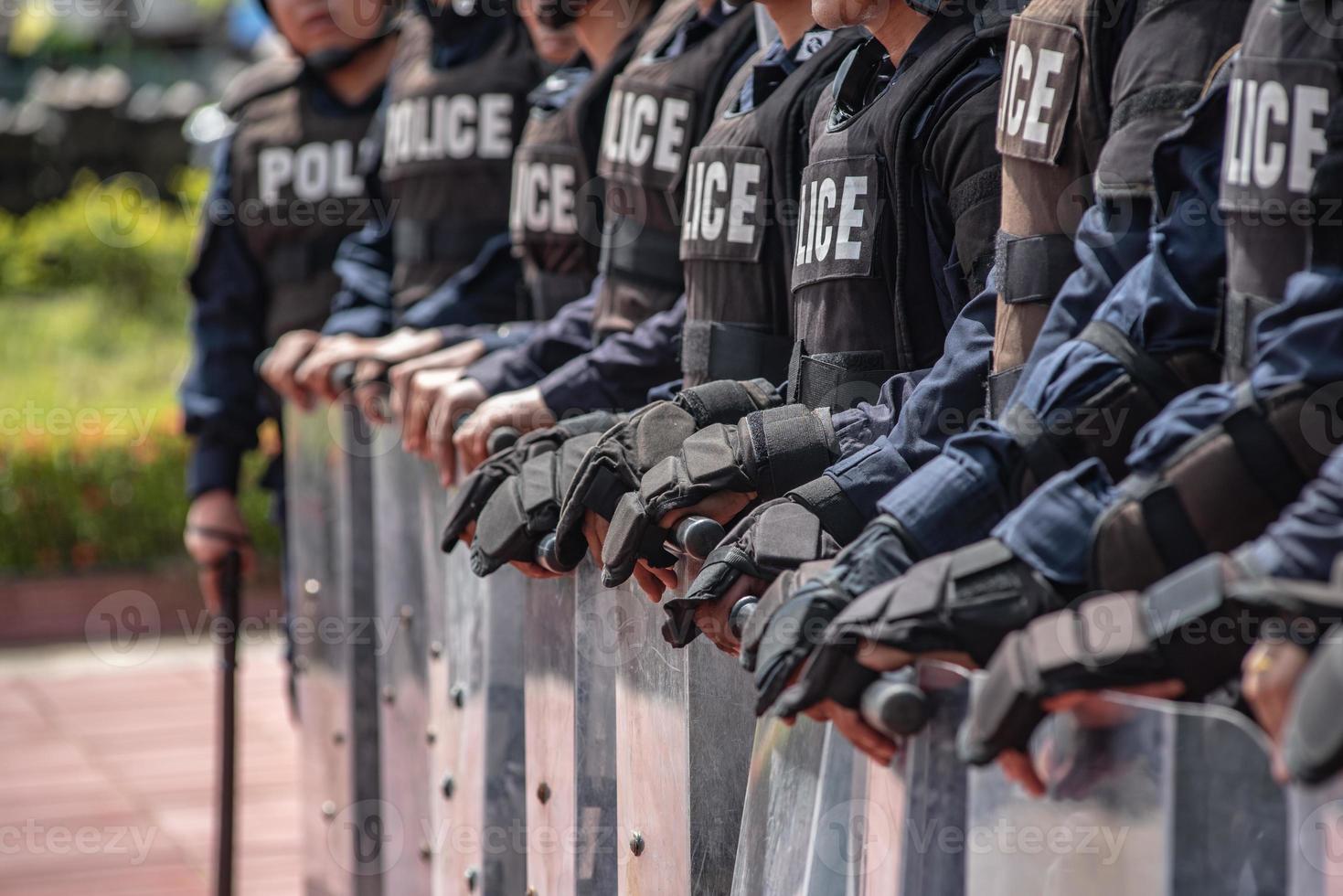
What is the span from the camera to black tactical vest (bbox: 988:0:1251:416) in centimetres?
179

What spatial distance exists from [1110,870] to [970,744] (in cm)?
14

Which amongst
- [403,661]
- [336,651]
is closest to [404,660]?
[403,661]

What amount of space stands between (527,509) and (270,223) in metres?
2.38

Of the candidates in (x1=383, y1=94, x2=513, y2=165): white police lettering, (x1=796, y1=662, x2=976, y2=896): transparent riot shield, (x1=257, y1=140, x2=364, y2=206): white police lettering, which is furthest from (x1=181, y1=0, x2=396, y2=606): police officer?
(x1=796, y1=662, x2=976, y2=896): transparent riot shield

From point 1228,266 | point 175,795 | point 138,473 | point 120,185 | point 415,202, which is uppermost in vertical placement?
point 120,185

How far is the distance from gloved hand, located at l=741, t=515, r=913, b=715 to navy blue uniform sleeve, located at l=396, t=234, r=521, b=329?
232 cm

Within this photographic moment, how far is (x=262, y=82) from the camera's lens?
468 cm

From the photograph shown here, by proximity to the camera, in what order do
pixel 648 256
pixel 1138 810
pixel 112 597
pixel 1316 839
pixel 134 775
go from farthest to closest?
pixel 112 597
pixel 134 775
pixel 648 256
pixel 1138 810
pixel 1316 839

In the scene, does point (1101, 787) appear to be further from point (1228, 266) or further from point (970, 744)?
point (1228, 266)

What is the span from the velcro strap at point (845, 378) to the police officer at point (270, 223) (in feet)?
7.98

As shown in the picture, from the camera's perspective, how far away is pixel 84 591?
7.79 meters

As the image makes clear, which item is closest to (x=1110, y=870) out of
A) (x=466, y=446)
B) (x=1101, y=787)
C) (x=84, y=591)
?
(x=1101, y=787)

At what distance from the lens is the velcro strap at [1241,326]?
5.21ft

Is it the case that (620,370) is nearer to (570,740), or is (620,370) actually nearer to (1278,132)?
(570,740)
